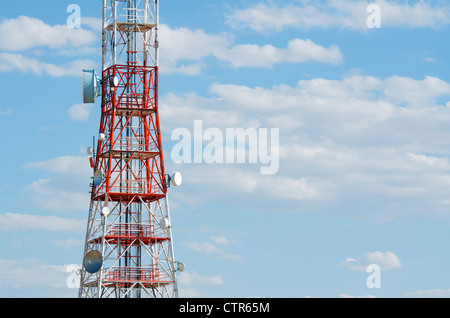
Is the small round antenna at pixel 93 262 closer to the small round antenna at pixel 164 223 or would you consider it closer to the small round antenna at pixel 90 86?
the small round antenna at pixel 164 223

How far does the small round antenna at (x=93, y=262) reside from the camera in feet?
333

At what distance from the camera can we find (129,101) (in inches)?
4277

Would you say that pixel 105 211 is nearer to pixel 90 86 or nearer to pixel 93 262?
pixel 93 262

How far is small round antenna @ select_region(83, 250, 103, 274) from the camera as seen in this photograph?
10138cm

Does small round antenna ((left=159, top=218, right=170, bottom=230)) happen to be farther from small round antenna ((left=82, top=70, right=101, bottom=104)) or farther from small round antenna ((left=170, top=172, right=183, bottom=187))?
small round antenna ((left=82, top=70, right=101, bottom=104))

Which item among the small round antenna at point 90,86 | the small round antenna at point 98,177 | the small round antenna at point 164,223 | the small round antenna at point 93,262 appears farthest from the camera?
the small round antenna at point 90,86

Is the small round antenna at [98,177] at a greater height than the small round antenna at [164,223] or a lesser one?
greater

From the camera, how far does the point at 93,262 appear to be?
102 metres

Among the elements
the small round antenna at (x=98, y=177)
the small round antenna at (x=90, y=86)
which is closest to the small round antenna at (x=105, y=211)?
the small round antenna at (x=98, y=177)

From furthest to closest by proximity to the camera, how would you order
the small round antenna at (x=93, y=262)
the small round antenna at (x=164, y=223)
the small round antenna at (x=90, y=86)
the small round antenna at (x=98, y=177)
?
the small round antenna at (x=90, y=86) < the small round antenna at (x=98, y=177) < the small round antenna at (x=164, y=223) < the small round antenna at (x=93, y=262)

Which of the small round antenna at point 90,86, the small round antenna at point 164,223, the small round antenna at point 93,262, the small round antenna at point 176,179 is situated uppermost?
the small round antenna at point 90,86
